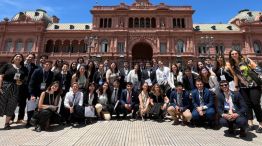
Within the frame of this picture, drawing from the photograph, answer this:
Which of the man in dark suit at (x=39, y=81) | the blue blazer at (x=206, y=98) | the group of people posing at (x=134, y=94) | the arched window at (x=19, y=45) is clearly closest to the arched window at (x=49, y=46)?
the arched window at (x=19, y=45)

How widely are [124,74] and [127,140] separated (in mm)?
4883

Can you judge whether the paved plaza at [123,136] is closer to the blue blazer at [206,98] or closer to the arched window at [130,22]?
the blue blazer at [206,98]

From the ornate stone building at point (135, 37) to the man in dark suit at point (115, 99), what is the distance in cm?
2621

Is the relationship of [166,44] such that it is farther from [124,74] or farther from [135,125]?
[135,125]

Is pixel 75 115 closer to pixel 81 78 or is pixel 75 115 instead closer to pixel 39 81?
pixel 39 81

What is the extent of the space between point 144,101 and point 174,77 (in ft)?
5.96

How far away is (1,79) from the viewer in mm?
6344

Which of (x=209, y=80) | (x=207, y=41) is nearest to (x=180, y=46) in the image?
(x=207, y=41)

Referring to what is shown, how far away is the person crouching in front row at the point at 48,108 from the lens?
6074mm

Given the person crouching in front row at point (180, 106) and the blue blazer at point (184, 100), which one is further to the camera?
the blue blazer at point (184, 100)

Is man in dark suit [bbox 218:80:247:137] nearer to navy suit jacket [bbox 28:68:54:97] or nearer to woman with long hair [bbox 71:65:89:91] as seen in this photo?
woman with long hair [bbox 71:65:89:91]

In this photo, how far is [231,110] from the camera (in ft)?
18.5

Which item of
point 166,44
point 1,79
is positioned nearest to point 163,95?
point 1,79

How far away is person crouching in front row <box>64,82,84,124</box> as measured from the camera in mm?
6787
